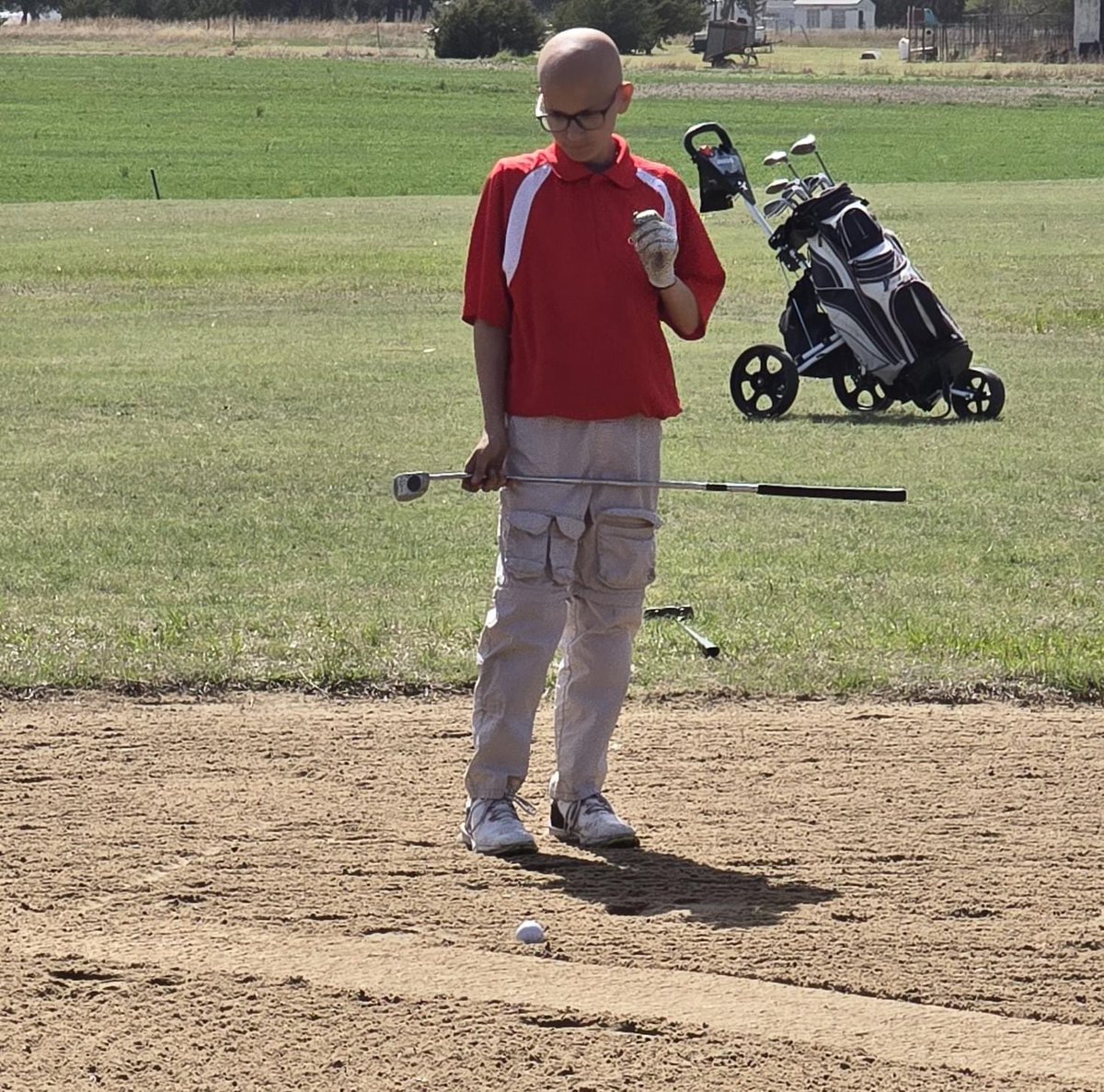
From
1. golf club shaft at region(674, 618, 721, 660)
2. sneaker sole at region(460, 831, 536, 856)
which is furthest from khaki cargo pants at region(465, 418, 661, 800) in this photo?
golf club shaft at region(674, 618, 721, 660)

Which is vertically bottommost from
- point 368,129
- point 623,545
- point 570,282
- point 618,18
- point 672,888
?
point 672,888

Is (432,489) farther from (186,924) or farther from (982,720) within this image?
(186,924)

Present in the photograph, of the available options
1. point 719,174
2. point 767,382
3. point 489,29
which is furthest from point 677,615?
point 489,29

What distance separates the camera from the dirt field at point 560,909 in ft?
12.8

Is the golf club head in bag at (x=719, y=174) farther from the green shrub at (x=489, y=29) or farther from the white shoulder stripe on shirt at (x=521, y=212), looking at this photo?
the green shrub at (x=489, y=29)

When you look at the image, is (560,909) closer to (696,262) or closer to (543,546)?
(543,546)

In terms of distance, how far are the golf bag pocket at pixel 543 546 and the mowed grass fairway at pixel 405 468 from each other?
1921 mm

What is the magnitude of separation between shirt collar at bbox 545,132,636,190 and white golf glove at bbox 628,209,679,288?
0.54ft

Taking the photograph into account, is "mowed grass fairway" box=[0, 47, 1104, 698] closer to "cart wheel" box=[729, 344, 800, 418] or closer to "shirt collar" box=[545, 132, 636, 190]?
"cart wheel" box=[729, 344, 800, 418]

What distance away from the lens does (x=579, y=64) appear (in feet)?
15.5

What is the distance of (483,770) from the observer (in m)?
5.11

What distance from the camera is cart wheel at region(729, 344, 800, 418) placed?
1277 cm

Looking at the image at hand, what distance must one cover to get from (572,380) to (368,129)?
4498 centimetres

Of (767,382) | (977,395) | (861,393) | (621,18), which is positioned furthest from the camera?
(621,18)
